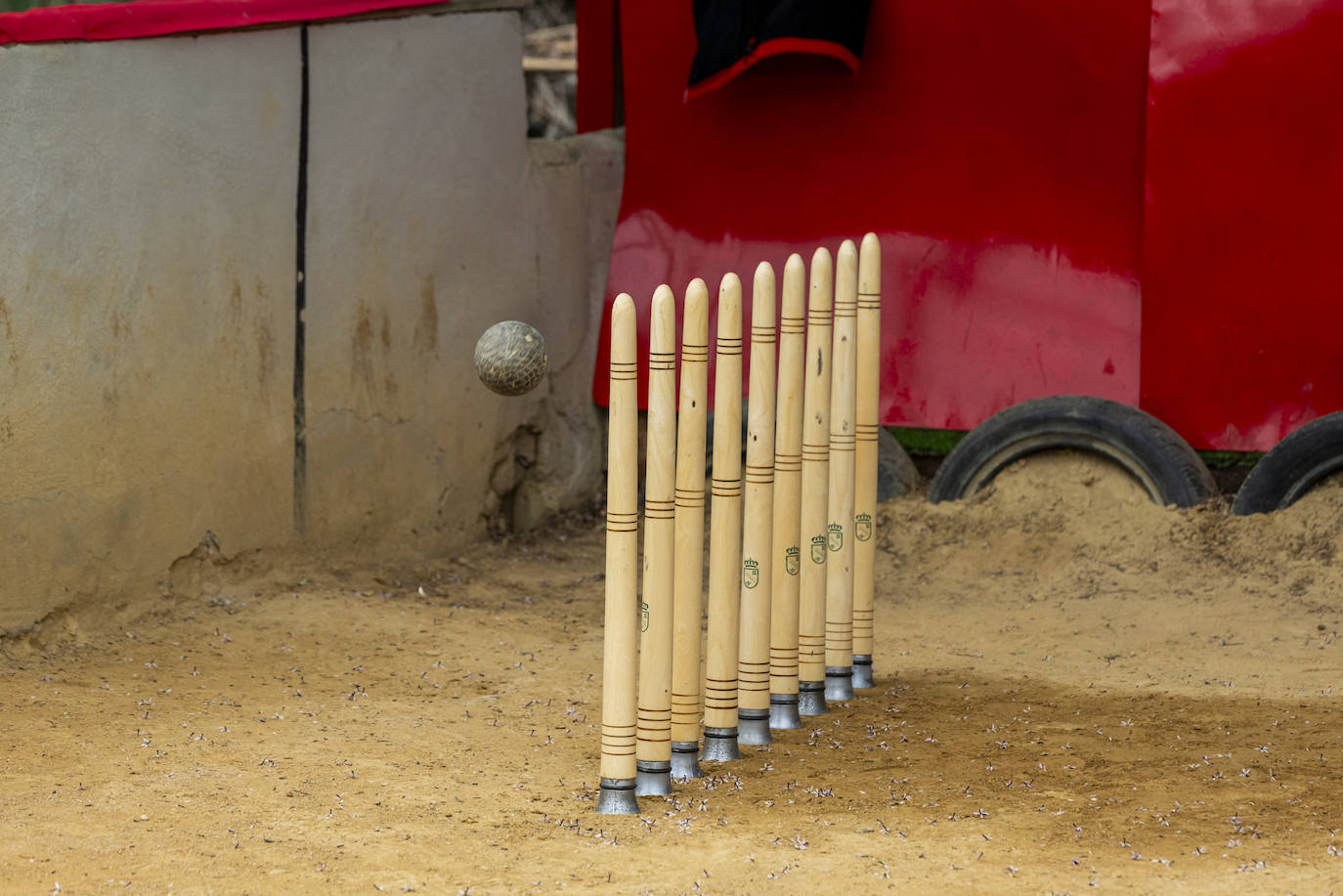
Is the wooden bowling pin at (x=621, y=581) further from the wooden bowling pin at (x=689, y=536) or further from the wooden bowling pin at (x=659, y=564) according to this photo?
the wooden bowling pin at (x=689, y=536)

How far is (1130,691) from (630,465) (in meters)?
2.27

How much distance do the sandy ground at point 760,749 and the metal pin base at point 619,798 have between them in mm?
62

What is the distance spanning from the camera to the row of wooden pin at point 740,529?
4102 millimetres

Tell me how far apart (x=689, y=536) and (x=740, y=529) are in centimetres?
56

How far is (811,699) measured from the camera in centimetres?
515

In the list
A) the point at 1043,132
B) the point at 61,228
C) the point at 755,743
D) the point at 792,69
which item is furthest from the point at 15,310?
the point at 1043,132

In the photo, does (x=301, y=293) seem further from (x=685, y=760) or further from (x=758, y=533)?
(x=685, y=760)

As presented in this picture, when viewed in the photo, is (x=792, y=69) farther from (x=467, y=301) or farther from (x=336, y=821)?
(x=336, y=821)

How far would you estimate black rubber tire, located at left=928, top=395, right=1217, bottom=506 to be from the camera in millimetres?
7043

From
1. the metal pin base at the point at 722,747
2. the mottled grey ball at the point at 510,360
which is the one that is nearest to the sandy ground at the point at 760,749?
the metal pin base at the point at 722,747

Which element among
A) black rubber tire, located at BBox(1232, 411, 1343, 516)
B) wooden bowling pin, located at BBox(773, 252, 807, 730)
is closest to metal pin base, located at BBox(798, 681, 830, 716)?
wooden bowling pin, located at BBox(773, 252, 807, 730)

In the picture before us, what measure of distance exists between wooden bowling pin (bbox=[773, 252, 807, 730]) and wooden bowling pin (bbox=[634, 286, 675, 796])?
631 mm

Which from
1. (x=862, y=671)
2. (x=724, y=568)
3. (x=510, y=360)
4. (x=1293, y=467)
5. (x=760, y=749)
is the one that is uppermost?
(x=510, y=360)

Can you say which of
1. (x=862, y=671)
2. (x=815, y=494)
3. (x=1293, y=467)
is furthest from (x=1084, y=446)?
(x=815, y=494)
